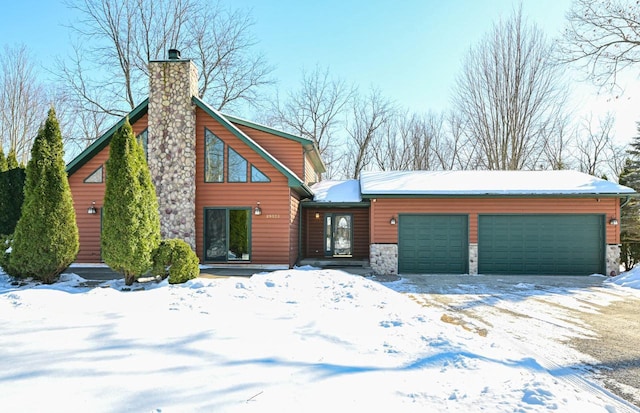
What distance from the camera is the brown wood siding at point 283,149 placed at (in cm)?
1387

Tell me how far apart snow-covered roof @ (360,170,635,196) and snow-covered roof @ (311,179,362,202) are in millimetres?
789

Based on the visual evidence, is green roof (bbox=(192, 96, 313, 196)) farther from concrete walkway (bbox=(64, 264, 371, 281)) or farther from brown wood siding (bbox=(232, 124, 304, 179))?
concrete walkway (bbox=(64, 264, 371, 281))

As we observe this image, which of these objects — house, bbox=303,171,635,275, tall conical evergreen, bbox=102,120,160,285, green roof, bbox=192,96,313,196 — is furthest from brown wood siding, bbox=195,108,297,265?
tall conical evergreen, bbox=102,120,160,285

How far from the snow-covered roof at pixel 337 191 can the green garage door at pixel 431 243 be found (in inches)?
91.0

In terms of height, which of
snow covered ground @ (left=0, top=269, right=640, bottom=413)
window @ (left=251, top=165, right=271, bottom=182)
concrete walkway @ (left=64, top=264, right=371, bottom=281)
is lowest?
concrete walkway @ (left=64, top=264, right=371, bottom=281)

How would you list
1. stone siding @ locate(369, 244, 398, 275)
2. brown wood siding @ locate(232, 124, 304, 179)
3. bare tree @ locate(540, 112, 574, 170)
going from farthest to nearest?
bare tree @ locate(540, 112, 574, 170)
brown wood siding @ locate(232, 124, 304, 179)
stone siding @ locate(369, 244, 398, 275)

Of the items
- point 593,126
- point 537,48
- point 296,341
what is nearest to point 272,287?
point 296,341

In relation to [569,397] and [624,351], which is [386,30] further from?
→ [569,397]

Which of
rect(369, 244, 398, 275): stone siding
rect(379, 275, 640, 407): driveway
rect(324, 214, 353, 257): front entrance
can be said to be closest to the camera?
rect(379, 275, 640, 407): driveway

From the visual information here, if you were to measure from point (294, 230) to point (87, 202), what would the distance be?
679cm

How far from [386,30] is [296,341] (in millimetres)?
14422

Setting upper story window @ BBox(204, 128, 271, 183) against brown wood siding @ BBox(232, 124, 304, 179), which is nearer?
upper story window @ BBox(204, 128, 271, 183)

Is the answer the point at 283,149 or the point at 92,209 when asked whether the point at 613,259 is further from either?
the point at 92,209

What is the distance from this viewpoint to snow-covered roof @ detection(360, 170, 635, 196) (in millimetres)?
11586
